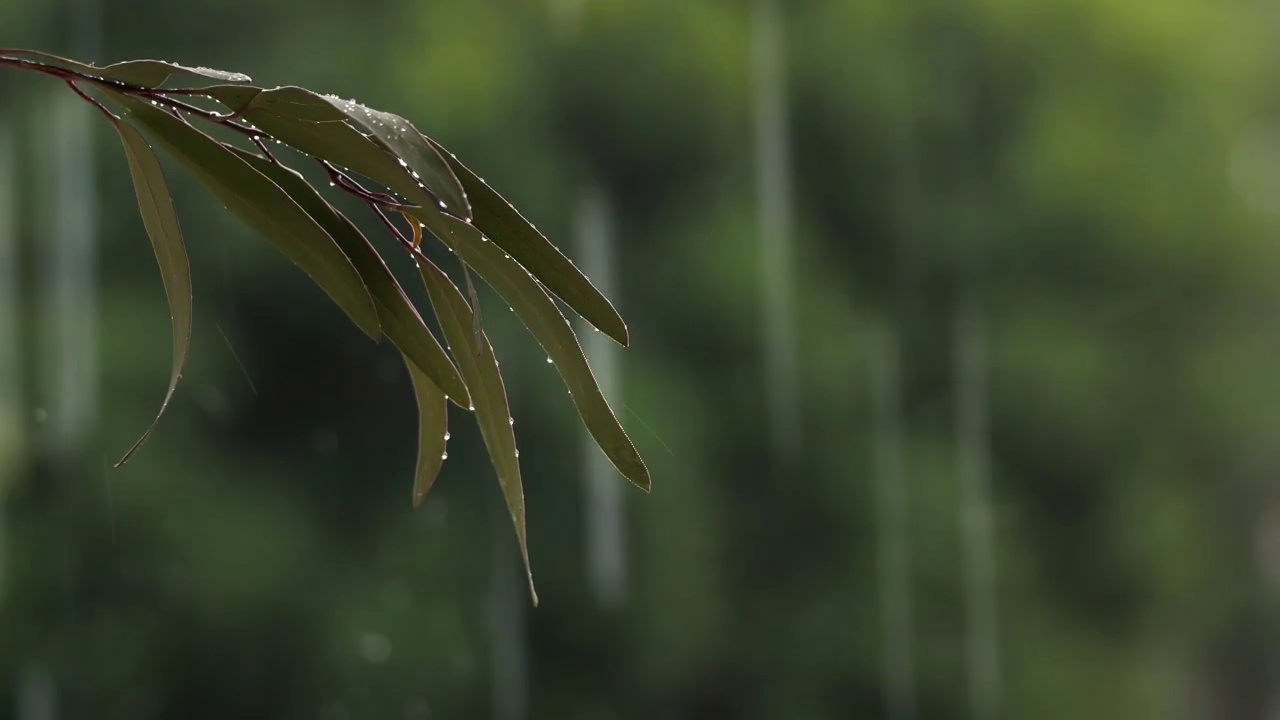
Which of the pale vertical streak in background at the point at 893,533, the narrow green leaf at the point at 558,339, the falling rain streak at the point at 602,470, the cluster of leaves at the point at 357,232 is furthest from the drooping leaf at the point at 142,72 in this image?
the pale vertical streak in background at the point at 893,533

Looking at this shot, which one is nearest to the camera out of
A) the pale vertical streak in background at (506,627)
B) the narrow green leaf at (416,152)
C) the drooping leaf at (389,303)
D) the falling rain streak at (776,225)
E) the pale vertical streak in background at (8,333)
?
the narrow green leaf at (416,152)

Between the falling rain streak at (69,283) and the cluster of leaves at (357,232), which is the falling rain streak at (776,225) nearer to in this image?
the falling rain streak at (69,283)

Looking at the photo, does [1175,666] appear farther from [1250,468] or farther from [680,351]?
[680,351]

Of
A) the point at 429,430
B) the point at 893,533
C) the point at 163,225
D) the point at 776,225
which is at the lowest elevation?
the point at 893,533

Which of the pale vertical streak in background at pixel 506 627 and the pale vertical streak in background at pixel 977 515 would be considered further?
the pale vertical streak in background at pixel 977 515

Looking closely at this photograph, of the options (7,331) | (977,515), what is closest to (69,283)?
(7,331)

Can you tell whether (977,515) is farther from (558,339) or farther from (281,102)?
(281,102)

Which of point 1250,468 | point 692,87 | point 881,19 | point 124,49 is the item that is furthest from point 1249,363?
point 124,49
